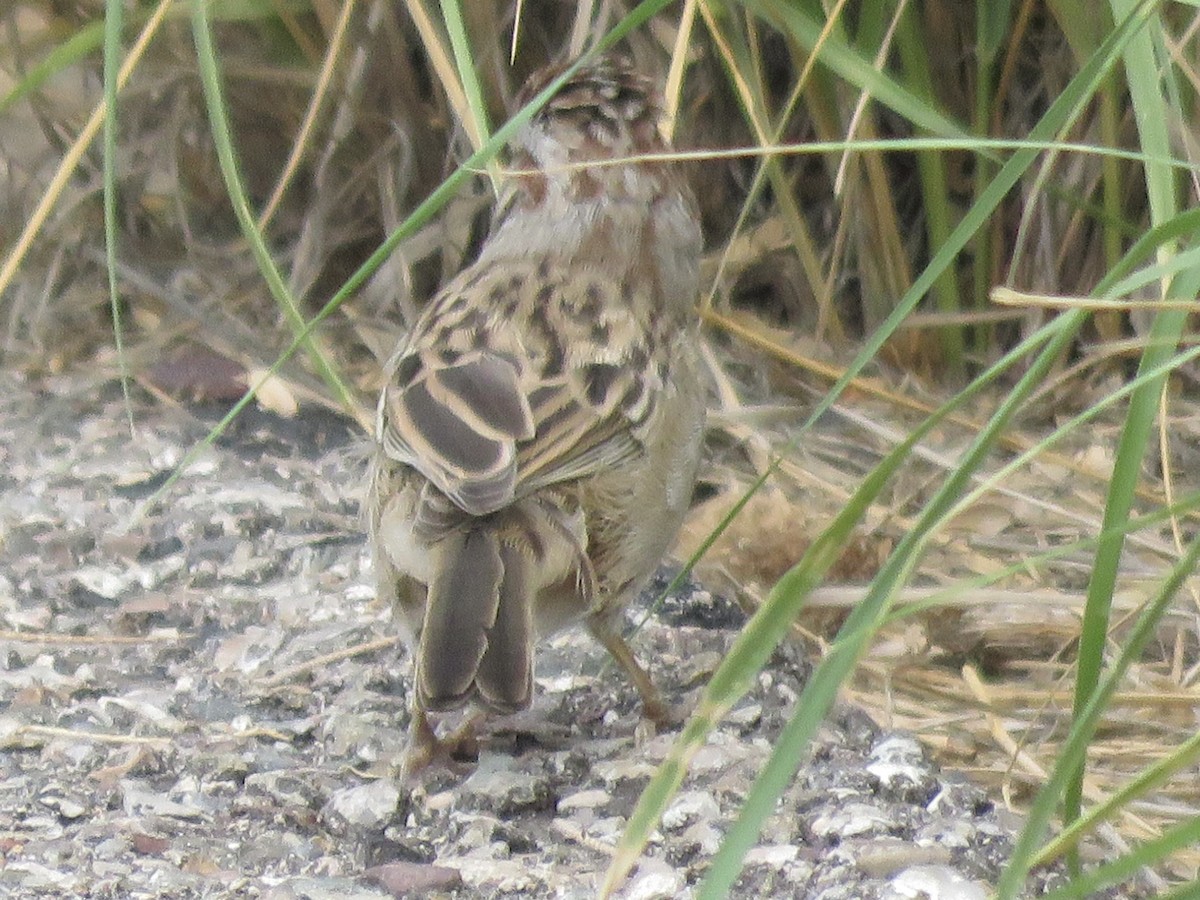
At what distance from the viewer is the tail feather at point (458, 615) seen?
272cm

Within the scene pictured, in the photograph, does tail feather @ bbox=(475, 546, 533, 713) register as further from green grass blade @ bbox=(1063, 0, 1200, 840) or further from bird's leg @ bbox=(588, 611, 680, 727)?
green grass blade @ bbox=(1063, 0, 1200, 840)

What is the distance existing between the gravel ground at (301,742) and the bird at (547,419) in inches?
7.3

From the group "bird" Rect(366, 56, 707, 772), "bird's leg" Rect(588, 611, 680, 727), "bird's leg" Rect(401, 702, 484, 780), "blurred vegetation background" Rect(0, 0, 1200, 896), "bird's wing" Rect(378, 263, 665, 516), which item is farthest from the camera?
"blurred vegetation background" Rect(0, 0, 1200, 896)

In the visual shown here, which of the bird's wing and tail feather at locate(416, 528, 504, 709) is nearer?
tail feather at locate(416, 528, 504, 709)

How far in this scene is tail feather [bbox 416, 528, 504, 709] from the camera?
8.93 ft

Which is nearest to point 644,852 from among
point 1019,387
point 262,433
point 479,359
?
point 479,359

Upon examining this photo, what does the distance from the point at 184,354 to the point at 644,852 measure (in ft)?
7.98

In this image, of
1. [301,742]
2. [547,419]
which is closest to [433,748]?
[301,742]

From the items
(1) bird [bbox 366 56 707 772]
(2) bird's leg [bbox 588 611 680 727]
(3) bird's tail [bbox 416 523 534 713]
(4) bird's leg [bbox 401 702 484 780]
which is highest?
(1) bird [bbox 366 56 707 772]

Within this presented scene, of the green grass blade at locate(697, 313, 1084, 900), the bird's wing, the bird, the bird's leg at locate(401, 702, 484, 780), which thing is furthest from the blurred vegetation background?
the green grass blade at locate(697, 313, 1084, 900)

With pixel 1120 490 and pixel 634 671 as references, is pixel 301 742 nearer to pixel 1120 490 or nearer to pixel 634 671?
pixel 634 671

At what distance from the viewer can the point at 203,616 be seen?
3.76 meters

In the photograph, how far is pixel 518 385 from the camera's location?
3.19m

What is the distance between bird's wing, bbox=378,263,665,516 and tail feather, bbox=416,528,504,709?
8 cm
